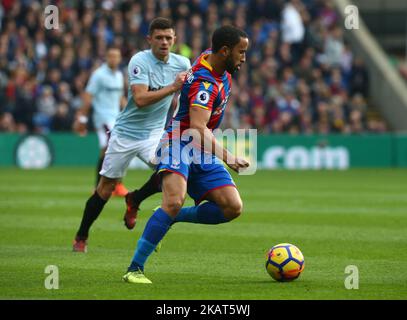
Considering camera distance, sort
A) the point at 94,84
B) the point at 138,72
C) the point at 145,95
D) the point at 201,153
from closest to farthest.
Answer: the point at 201,153
the point at 145,95
the point at 138,72
the point at 94,84

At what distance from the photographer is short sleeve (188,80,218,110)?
27.5 feet

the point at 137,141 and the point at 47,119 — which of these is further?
the point at 47,119

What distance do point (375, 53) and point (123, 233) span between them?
2018 cm

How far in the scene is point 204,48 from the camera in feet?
93.2

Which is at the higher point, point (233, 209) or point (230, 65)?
point (230, 65)

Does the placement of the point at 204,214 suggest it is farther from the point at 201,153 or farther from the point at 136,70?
the point at 136,70

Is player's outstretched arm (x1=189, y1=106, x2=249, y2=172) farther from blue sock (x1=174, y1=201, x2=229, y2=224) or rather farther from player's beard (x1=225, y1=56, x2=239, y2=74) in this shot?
blue sock (x1=174, y1=201, x2=229, y2=224)

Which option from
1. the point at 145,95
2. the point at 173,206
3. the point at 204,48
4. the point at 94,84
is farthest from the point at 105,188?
the point at 204,48

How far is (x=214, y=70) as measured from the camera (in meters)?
8.56

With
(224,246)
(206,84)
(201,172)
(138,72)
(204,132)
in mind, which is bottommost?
(224,246)

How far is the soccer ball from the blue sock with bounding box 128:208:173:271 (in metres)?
0.98

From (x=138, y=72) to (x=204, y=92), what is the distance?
2.04 metres
